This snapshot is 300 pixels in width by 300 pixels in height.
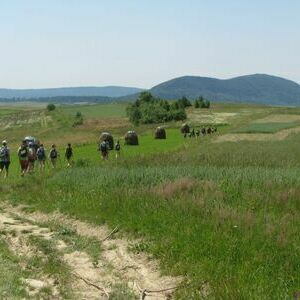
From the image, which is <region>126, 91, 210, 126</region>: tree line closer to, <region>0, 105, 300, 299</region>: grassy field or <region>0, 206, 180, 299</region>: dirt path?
<region>0, 105, 300, 299</region>: grassy field

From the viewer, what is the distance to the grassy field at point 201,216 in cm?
1053

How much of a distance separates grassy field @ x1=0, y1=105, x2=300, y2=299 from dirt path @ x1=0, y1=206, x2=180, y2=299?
1.25 ft

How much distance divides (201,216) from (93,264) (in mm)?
3306

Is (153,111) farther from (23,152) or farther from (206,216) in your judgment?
(206,216)

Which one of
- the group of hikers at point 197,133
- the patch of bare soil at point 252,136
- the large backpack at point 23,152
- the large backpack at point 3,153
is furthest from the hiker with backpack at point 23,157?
the group of hikers at point 197,133

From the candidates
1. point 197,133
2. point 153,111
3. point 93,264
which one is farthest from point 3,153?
point 153,111

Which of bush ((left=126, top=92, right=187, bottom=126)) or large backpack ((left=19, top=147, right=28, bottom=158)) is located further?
bush ((left=126, top=92, right=187, bottom=126))

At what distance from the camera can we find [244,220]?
13.5 meters

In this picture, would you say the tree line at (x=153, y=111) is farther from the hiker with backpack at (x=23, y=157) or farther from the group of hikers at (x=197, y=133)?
the hiker with backpack at (x=23, y=157)

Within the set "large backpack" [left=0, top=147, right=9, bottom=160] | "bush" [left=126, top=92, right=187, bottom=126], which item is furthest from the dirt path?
"bush" [left=126, top=92, right=187, bottom=126]

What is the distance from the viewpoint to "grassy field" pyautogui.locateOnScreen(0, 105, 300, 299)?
1053 cm

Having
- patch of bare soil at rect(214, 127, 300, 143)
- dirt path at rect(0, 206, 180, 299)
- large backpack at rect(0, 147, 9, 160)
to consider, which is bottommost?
patch of bare soil at rect(214, 127, 300, 143)

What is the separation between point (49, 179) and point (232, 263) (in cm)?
1412

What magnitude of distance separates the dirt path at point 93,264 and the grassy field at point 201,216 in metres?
0.38
